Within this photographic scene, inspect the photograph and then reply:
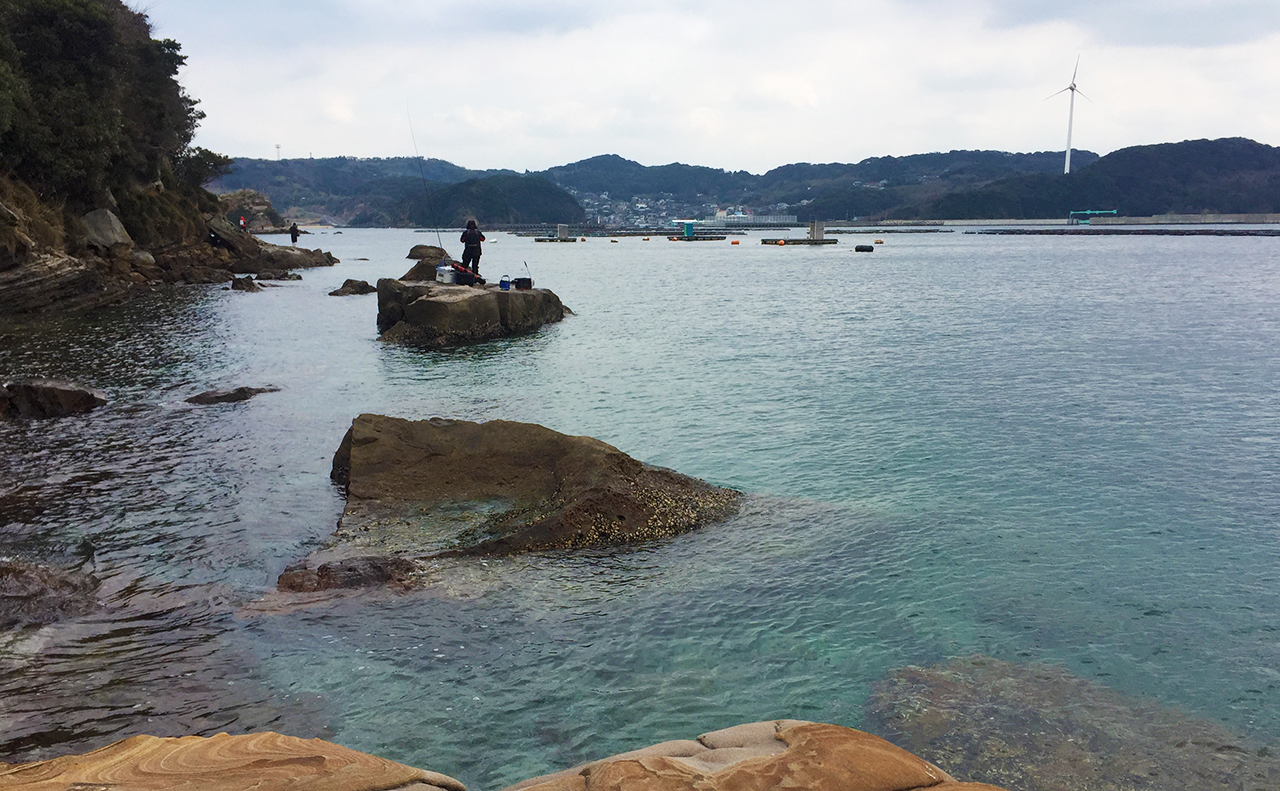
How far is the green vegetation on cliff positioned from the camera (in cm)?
3275

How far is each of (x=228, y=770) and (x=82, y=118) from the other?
41.0 metres

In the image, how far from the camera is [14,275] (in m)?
27.3

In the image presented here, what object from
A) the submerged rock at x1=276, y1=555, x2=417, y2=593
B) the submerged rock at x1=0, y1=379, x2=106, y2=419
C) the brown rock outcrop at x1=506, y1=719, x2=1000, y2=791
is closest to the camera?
the brown rock outcrop at x1=506, y1=719, x2=1000, y2=791

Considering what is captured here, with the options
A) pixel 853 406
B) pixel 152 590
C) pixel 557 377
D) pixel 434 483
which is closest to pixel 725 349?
pixel 557 377

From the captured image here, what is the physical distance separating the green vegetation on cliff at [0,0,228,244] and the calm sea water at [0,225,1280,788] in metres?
13.1

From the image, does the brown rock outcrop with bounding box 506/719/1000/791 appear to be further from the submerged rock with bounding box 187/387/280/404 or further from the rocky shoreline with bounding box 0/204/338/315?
the rocky shoreline with bounding box 0/204/338/315

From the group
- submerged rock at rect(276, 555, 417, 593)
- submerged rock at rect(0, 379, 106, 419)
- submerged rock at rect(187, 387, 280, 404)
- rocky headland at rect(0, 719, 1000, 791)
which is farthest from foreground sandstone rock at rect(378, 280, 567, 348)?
rocky headland at rect(0, 719, 1000, 791)

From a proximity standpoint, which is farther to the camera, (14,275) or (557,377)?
(14,275)

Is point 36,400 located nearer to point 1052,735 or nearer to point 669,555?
point 669,555

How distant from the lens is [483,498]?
10.6 metres

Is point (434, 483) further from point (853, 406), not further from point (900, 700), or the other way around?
point (853, 406)

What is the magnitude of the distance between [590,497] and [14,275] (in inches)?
1054

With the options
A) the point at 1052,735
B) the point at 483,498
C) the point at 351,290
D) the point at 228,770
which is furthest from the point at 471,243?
the point at 228,770

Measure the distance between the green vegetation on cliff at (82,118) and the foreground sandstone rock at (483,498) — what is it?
92.1ft
